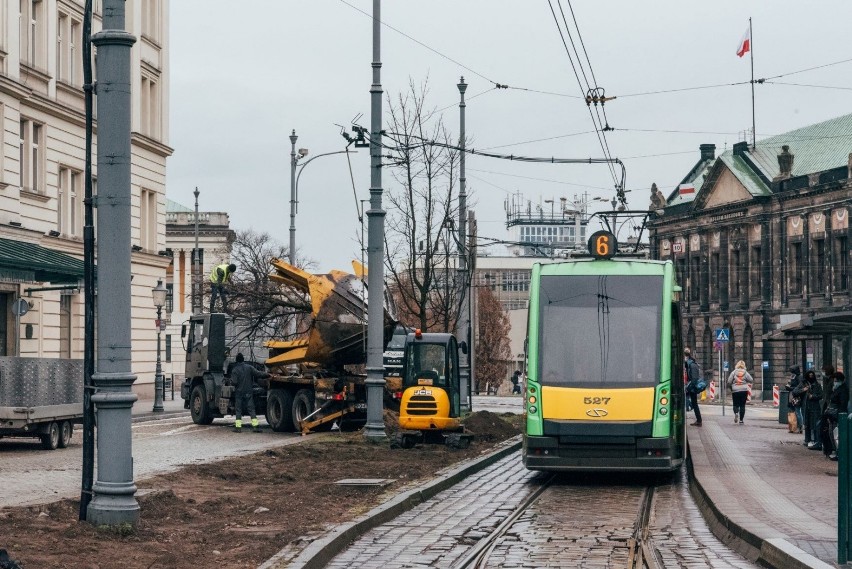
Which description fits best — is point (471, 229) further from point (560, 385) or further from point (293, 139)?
point (560, 385)

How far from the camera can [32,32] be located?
39719 mm

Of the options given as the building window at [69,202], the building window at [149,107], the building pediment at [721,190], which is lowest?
the building window at [69,202]

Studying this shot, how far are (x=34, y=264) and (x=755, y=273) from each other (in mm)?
64941

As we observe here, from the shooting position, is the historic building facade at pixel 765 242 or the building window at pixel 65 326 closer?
the building window at pixel 65 326

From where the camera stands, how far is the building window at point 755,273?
293ft

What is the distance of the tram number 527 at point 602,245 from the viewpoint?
67.8 feet

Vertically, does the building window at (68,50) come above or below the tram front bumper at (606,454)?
above

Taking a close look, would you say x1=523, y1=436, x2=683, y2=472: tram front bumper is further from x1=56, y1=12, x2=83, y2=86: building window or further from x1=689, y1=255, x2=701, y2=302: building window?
x1=689, y1=255, x2=701, y2=302: building window

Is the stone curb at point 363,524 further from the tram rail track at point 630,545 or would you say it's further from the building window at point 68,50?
the building window at point 68,50

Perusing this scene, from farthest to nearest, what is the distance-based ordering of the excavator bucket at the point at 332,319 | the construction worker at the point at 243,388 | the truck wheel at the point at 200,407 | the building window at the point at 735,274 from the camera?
the building window at the point at 735,274
the truck wheel at the point at 200,407
the construction worker at the point at 243,388
the excavator bucket at the point at 332,319

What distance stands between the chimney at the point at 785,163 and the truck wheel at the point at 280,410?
5882 centimetres

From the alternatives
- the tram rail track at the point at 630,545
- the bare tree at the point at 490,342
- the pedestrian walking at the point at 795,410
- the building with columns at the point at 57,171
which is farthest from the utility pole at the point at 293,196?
the bare tree at the point at 490,342

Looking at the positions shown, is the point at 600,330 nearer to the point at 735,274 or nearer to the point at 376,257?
the point at 376,257

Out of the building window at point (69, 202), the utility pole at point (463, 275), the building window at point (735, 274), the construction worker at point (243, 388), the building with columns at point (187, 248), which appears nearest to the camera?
the construction worker at point (243, 388)
